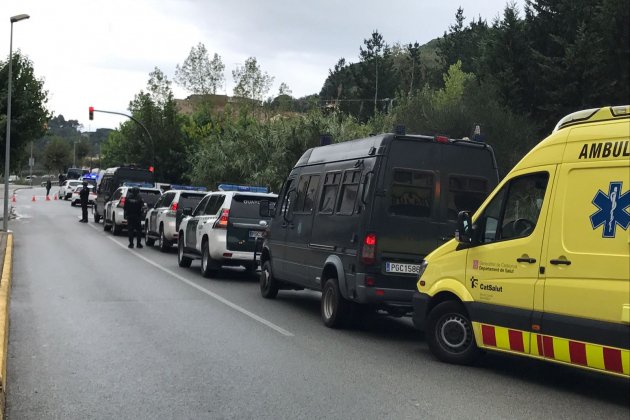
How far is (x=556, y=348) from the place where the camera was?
7.00 m

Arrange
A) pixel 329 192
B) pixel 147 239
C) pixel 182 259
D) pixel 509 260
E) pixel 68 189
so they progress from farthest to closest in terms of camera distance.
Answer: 1. pixel 68 189
2. pixel 147 239
3. pixel 182 259
4. pixel 329 192
5. pixel 509 260

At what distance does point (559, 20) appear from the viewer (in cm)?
4781

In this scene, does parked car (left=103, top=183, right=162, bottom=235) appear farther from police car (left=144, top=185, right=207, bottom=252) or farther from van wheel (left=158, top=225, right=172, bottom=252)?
van wheel (left=158, top=225, right=172, bottom=252)

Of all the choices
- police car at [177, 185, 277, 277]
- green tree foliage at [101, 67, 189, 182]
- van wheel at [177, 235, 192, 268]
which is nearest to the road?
police car at [177, 185, 277, 277]

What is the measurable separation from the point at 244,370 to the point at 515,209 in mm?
3175

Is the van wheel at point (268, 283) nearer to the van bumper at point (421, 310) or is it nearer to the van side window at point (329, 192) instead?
the van side window at point (329, 192)

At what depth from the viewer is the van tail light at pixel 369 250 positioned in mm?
9664

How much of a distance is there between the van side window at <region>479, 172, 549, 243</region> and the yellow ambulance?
0.01 m

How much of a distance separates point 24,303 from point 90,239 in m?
15.2

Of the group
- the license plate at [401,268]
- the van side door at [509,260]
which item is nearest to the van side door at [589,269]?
the van side door at [509,260]

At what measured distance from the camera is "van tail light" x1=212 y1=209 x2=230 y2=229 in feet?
53.7

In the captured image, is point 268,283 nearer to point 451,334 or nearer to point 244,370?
point 451,334

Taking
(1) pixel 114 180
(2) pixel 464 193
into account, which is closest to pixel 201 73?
(1) pixel 114 180

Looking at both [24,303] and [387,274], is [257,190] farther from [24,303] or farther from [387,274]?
[387,274]
